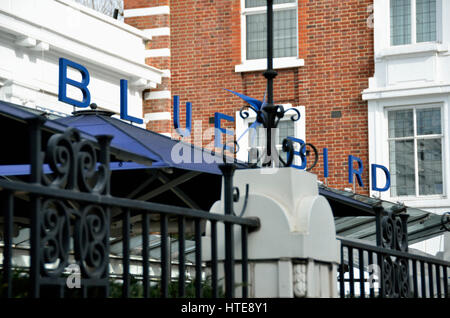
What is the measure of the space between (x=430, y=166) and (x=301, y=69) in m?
3.51

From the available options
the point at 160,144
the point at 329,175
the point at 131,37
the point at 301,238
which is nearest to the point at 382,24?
the point at 329,175

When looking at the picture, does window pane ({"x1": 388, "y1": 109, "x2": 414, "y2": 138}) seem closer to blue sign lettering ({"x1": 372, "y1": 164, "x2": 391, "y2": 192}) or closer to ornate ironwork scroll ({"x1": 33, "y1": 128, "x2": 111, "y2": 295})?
blue sign lettering ({"x1": 372, "y1": 164, "x2": 391, "y2": 192})

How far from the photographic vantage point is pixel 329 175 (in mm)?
19391

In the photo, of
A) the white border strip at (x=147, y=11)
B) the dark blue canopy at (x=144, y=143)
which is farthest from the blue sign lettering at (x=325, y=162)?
the dark blue canopy at (x=144, y=143)

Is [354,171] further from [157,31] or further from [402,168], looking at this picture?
[157,31]

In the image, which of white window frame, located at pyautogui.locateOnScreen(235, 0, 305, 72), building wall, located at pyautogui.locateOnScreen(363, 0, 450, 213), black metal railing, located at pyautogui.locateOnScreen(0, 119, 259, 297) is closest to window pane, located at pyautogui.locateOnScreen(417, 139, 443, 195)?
building wall, located at pyautogui.locateOnScreen(363, 0, 450, 213)

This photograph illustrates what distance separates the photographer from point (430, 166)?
18.8m

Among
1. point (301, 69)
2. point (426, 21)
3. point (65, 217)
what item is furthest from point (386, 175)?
point (65, 217)

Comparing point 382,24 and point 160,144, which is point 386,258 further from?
point 382,24

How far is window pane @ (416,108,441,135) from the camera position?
18.8 meters

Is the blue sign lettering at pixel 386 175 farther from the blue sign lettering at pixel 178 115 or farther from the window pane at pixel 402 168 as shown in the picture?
the blue sign lettering at pixel 178 115

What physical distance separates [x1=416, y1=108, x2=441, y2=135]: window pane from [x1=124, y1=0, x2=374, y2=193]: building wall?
116 cm

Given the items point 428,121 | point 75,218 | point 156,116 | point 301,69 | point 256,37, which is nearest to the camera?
point 75,218

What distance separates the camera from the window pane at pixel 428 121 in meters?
18.8
